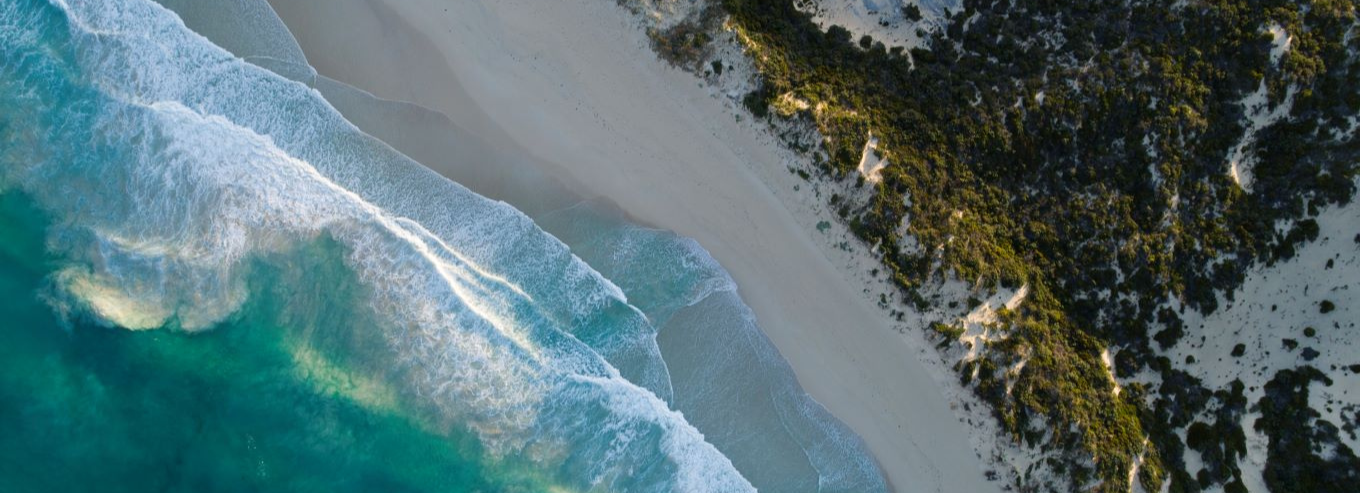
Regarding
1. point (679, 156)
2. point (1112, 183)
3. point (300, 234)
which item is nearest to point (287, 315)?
point (300, 234)

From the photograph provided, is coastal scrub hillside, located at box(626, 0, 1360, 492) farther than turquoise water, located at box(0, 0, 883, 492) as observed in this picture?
Yes

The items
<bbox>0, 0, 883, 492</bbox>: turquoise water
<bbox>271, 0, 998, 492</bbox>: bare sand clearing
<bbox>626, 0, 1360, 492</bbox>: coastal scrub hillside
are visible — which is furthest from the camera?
<bbox>271, 0, 998, 492</bbox>: bare sand clearing

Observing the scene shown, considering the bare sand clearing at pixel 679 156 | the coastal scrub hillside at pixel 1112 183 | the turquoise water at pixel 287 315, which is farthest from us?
the bare sand clearing at pixel 679 156

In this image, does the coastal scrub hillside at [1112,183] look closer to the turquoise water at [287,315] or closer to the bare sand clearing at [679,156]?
the bare sand clearing at [679,156]

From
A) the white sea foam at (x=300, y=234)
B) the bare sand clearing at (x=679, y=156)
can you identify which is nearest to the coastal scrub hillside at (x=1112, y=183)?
the bare sand clearing at (x=679, y=156)

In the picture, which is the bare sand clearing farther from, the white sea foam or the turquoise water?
the white sea foam

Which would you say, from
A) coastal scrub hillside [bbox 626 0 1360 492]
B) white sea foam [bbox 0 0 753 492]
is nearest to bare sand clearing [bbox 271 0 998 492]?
coastal scrub hillside [bbox 626 0 1360 492]
